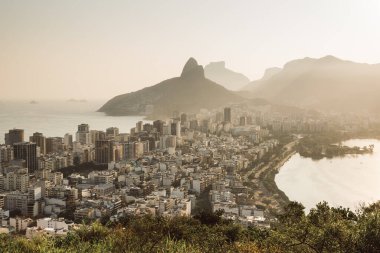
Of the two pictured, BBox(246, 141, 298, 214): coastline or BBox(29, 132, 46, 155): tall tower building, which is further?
BBox(29, 132, 46, 155): tall tower building

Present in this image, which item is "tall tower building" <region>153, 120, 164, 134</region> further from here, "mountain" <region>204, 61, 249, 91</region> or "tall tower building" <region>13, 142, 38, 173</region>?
"mountain" <region>204, 61, 249, 91</region>

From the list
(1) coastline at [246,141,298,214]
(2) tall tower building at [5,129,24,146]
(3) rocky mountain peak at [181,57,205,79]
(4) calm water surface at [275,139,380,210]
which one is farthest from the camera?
(3) rocky mountain peak at [181,57,205,79]

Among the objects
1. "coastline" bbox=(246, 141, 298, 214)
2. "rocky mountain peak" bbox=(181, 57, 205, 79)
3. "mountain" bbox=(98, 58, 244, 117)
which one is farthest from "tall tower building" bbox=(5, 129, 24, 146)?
"rocky mountain peak" bbox=(181, 57, 205, 79)

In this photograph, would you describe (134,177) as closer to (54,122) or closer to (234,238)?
(234,238)

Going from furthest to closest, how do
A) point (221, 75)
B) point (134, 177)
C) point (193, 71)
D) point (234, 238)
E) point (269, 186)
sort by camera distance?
point (221, 75) < point (193, 71) < point (134, 177) < point (269, 186) < point (234, 238)

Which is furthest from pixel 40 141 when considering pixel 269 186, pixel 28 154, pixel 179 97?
pixel 179 97

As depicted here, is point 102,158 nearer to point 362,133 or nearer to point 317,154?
point 317,154

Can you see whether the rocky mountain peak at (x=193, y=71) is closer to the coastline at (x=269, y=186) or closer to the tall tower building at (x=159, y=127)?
the tall tower building at (x=159, y=127)
